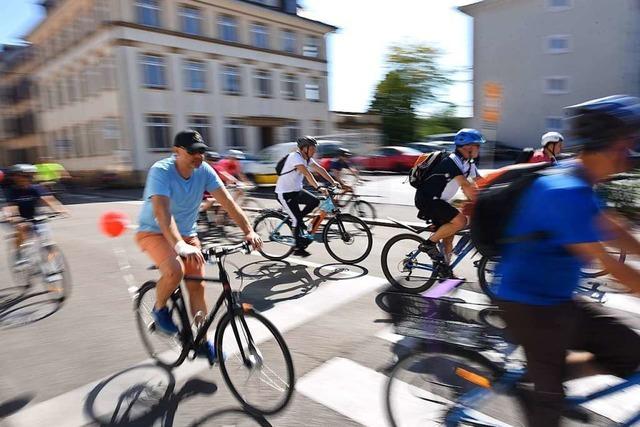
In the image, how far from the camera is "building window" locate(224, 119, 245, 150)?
28.2 m

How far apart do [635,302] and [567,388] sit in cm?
343

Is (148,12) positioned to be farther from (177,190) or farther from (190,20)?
(177,190)

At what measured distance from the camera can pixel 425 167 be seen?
4.93 metres

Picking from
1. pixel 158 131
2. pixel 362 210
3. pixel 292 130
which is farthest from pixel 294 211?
pixel 292 130

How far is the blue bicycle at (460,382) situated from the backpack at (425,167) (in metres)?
2.52

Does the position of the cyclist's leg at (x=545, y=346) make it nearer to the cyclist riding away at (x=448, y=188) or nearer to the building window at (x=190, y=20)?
the cyclist riding away at (x=448, y=188)

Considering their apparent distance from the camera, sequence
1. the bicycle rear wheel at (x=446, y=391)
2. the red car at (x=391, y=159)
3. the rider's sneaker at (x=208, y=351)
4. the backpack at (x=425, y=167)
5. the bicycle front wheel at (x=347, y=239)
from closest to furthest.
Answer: the bicycle rear wheel at (x=446, y=391), the rider's sneaker at (x=208, y=351), the backpack at (x=425, y=167), the bicycle front wheel at (x=347, y=239), the red car at (x=391, y=159)

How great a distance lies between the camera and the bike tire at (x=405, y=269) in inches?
210

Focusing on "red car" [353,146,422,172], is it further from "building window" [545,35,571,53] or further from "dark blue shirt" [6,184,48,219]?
"dark blue shirt" [6,184,48,219]

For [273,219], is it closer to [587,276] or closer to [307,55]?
[587,276]

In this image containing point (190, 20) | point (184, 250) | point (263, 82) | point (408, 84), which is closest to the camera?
point (184, 250)

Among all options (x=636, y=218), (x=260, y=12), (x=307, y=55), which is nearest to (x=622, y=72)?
(x=307, y=55)

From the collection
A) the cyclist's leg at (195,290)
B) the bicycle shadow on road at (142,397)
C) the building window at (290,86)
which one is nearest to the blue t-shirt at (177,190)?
the cyclist's leg at (195,290)

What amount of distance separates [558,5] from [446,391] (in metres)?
33.9
